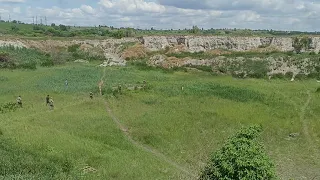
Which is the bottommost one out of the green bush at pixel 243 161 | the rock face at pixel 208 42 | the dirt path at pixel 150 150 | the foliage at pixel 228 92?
the dirt path at pixel 150 150

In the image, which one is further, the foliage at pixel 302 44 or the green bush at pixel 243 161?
the foliage at pixel 302 44

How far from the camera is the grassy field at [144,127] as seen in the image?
26.0 metres

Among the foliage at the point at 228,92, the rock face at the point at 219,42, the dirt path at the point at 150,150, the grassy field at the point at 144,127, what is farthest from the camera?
the rock face at the point at 219,42

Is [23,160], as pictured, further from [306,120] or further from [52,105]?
[306,120]

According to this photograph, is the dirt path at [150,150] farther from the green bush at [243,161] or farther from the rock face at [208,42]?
the rock face at [208,42]

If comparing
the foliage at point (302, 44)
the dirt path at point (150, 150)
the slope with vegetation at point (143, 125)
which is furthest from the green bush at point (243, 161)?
the foliage at point (302, 44)

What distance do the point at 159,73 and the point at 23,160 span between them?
151 ft

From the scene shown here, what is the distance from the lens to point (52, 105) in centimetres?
3834

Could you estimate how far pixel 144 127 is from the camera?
116ft

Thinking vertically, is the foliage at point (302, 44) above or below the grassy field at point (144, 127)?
above

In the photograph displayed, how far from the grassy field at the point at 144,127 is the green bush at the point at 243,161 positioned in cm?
693

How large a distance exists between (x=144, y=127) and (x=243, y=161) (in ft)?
58.6

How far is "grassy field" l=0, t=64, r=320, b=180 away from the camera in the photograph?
26.0 m

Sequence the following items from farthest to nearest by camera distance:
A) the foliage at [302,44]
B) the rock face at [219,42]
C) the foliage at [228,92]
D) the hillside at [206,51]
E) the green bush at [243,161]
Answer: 1. the rock face at [219,42]
2. the foliage at [302,44]
3. the hillside at [206,51]
4. the foliage at [228,92]
5. the green bush at [243,161]
